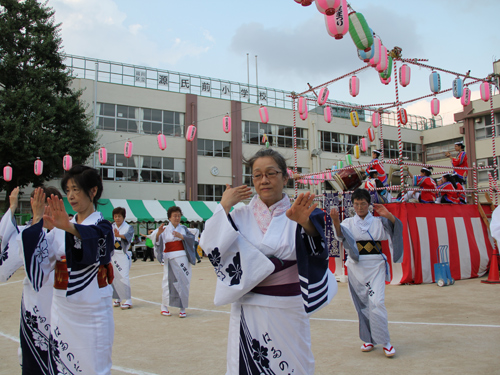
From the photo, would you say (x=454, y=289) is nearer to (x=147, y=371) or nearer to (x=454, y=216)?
(x=454, y=216)

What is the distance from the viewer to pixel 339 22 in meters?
7.82

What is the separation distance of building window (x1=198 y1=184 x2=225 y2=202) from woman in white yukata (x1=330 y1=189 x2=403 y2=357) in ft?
70.5

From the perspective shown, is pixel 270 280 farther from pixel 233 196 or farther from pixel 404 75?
pixel 404 75

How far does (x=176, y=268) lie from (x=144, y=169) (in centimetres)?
1834

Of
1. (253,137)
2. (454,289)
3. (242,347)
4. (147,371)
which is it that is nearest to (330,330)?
(147,371)

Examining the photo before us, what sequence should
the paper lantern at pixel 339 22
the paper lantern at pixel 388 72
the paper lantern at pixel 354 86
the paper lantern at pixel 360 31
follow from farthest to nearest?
1. the paper lantern at pixel 354 86
2. the paper lantern at pixel 388 72
3. the paper lantern at pixel 360 31
4. the paper lantern at pixel 339 22

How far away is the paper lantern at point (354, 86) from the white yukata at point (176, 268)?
6731mm

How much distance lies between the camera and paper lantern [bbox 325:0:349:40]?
7.77 metres

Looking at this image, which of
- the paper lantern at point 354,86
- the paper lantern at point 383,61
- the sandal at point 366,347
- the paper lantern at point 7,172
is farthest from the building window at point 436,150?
the sandal at point 366,347

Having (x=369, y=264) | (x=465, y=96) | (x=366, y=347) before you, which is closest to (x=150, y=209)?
(x=465, y=96)

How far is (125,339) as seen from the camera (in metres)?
5.39

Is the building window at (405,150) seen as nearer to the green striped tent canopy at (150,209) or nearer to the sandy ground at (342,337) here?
the green striped tent canopy at (150,209)

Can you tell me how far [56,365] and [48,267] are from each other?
75cm

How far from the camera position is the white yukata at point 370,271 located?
4586 mm
